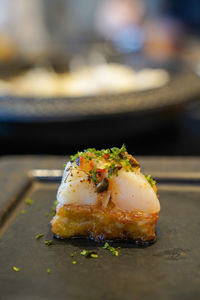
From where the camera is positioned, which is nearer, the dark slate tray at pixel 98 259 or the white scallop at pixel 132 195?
the dark slate tray at pixel 98 259

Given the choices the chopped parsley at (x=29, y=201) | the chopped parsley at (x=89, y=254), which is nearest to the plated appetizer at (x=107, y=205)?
the chopped parsley at (x=89, y=254)

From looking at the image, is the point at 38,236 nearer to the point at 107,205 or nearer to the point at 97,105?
the point at 107,205

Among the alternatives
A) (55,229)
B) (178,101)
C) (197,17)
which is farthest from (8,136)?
(197,17)

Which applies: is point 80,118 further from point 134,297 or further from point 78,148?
point 134,297

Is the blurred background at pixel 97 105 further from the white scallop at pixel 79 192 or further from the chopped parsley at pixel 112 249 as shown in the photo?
the chopped parsley at pixel 112 249

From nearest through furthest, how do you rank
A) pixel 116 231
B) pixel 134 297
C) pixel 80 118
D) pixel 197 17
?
pixel 134 297
pixel 116 231
pixel 80 118
pixel 197 17

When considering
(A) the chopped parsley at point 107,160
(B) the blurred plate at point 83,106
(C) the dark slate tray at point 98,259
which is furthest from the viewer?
(B) the blurred plate at point 83,106

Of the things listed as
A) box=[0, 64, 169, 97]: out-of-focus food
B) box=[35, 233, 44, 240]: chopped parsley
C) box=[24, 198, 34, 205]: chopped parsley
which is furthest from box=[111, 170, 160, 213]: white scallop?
box=[0, 64, 169, 97]: out-of-focus food

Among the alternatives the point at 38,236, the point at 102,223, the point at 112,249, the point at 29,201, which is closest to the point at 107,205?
the point at 102,223
